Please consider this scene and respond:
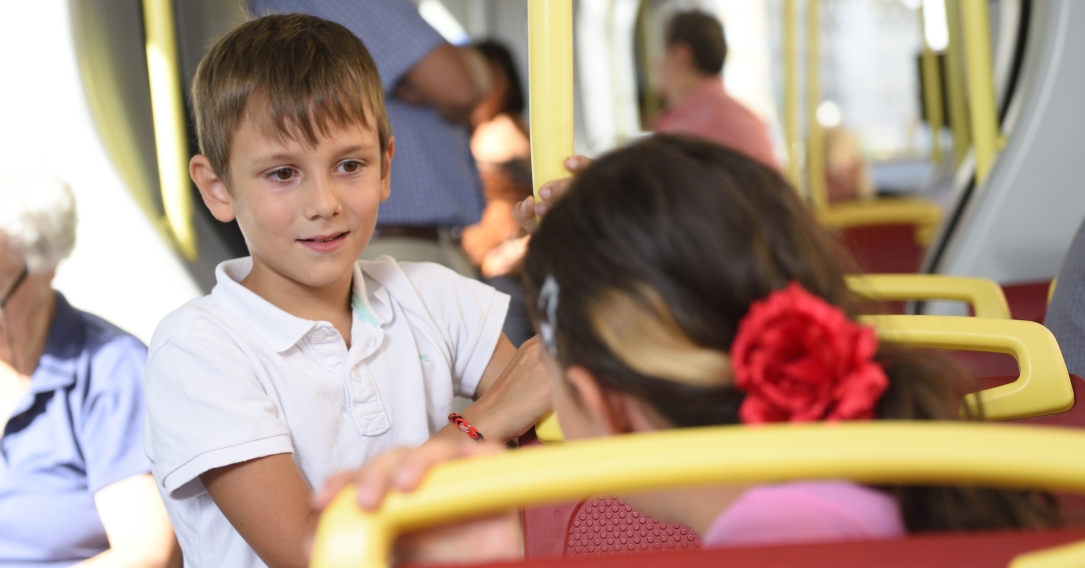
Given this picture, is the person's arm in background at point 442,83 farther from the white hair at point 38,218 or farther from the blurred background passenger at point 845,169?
the blurred background passenger at point 845,169

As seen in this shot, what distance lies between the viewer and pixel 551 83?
746mm

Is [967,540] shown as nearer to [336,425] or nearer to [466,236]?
[336,425]

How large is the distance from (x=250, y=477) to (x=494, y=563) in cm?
38


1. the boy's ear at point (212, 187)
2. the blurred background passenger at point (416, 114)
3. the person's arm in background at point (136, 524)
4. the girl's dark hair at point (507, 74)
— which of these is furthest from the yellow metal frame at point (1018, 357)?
the girl's dark hair at point (507, 74)

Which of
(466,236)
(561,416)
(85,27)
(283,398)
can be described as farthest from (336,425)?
(466,236)

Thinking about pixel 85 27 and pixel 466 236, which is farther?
pixel 466 236

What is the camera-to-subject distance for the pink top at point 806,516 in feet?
1.48

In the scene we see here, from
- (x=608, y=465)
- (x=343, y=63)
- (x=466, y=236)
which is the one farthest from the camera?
(x=466, y=236)

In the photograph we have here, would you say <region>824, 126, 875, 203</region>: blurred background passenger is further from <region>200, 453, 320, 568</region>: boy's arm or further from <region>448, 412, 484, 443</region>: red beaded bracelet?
<region>200, 453, 320, 568</region>: boy's arm

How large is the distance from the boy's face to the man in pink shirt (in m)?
1.65

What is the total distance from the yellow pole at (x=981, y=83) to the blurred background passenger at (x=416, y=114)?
759 mm

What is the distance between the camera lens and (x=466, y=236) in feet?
8.91

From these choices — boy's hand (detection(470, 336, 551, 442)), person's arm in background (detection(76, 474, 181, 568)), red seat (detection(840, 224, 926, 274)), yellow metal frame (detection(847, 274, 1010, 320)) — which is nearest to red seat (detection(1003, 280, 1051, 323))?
yellow metal frame (detection(847, 274, 1010, 320))

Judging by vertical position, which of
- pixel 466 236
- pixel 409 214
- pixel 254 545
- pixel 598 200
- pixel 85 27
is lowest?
pixel 466 236
